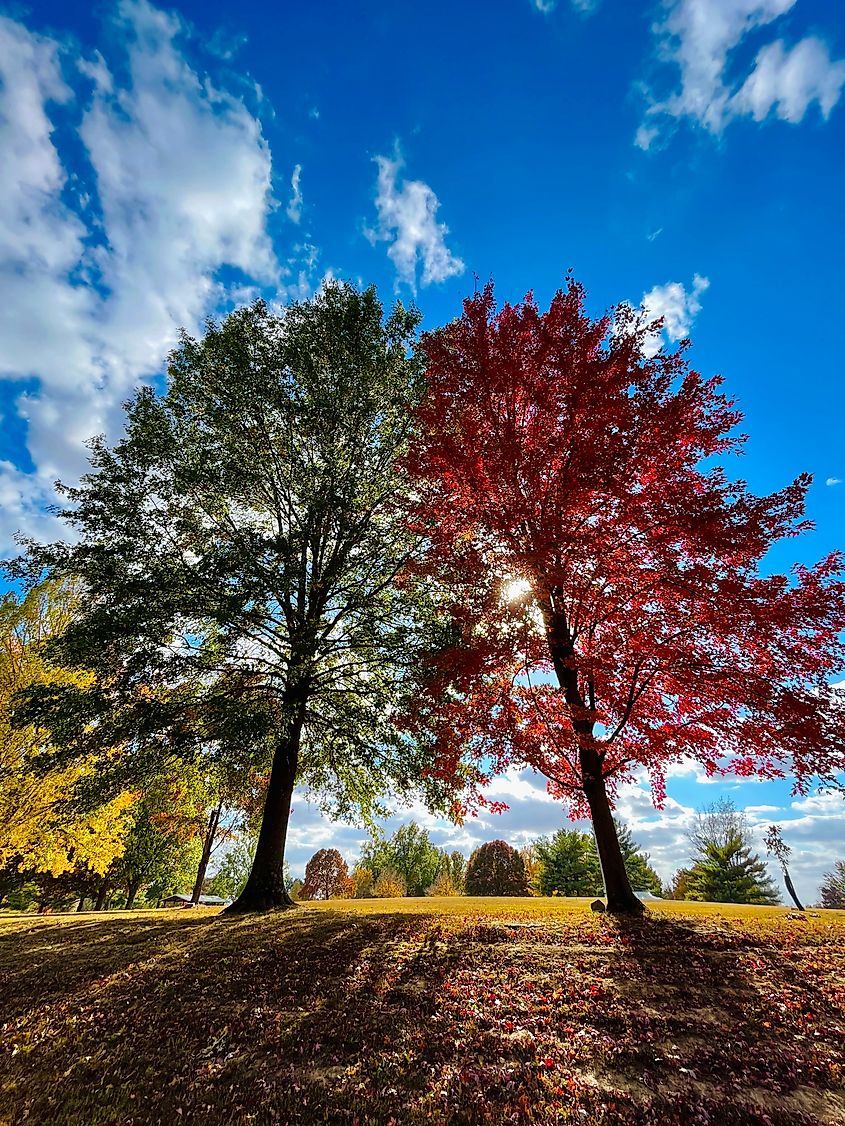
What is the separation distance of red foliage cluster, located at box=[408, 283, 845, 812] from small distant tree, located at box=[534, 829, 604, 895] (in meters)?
43.8

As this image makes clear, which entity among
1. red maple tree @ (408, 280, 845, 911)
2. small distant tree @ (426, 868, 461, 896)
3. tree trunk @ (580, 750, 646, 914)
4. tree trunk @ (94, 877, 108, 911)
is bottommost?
tree trunk @ (94, 877, 108, 911)

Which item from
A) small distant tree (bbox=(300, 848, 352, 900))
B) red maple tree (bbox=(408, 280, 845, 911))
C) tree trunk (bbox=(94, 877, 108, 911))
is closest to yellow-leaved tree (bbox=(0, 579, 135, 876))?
red maple tree (bbox=(408, 280, 845, 911))

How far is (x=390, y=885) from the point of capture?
196 ft

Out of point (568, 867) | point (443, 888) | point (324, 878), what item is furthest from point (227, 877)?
point (568, 867)

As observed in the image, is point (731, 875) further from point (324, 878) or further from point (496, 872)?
point (324, 878)

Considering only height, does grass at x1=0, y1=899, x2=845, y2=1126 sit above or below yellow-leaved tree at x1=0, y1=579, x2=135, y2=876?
below

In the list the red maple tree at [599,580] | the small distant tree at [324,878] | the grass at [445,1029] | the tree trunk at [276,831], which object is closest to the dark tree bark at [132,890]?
the small distant tree at [324,878]

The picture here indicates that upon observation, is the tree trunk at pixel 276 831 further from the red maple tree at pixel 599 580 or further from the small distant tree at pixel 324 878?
the small distant tree at pixel 324 878

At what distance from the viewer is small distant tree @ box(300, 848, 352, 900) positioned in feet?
200

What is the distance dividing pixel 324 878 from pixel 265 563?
199 ft

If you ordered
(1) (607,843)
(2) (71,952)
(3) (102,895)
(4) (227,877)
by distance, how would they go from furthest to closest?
1. (4) (227,877)
2. (3) (102,895)
3. (1) (607,843)
4. (2) (71,952)

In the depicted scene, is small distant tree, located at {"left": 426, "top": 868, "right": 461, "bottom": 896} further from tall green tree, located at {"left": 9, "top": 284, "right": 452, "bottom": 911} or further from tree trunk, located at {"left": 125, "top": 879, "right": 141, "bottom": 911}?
tall green tree, located at {"left": 9, "top": 284, "right": 452, "bottom": 911}

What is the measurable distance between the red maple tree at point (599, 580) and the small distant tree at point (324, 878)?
193 ft

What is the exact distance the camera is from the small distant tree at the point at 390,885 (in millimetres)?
58431
